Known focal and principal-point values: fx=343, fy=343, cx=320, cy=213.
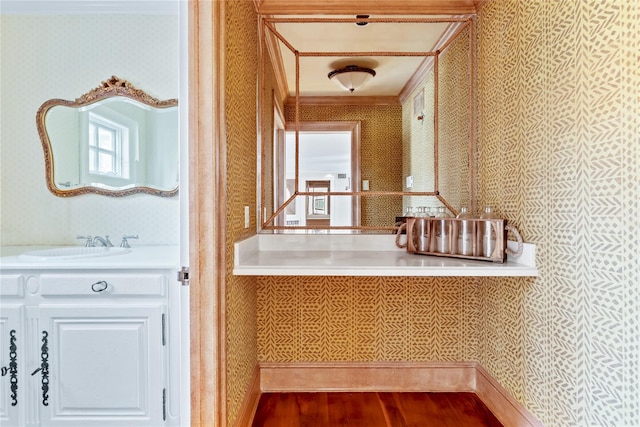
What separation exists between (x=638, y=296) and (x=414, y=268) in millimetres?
674

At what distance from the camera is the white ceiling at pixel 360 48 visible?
193 cm

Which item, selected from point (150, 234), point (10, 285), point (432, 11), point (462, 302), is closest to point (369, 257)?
point (462, 302)

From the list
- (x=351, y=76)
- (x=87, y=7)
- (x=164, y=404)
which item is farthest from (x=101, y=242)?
(x=351, y=76)

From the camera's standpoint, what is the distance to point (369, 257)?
5.60 feet

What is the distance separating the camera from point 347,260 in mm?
1595

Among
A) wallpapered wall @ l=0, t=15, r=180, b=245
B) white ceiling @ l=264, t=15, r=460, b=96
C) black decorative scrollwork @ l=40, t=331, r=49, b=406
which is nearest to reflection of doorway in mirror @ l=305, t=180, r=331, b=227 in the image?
white ceiling @ l=264, t=15, r=460, b=96

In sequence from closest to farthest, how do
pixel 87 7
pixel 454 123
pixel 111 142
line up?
pixel 454 123
pixel 87 7
pixel 111 142

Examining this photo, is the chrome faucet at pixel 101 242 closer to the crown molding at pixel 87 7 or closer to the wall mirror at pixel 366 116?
the wall mirror at pixel 366 116

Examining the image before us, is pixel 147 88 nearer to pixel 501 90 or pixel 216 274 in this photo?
pixel 216 274

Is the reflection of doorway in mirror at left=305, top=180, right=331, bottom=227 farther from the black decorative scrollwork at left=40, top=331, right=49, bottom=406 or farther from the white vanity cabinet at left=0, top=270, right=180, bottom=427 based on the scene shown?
the black decorative scrollwork at left=40, top=331, right=49, bottom=406

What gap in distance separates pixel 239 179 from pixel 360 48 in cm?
111

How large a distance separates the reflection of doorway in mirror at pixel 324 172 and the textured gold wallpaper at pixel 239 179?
247mm

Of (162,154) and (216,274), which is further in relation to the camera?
(162,154)

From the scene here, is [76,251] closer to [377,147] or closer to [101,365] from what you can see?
[101,365]
